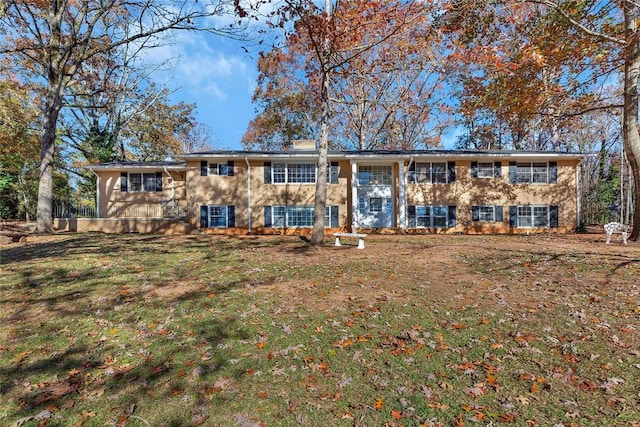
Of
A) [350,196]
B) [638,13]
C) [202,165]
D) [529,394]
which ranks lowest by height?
[529,394]

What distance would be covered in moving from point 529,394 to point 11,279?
9.18 metres

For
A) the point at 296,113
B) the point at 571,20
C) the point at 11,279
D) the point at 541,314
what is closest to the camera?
the point at 541,314

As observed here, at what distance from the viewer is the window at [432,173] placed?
18812 millimetres

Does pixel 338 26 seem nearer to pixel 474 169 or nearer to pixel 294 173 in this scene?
pixel 294 173

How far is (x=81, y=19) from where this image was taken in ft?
44.5

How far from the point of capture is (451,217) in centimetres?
1880

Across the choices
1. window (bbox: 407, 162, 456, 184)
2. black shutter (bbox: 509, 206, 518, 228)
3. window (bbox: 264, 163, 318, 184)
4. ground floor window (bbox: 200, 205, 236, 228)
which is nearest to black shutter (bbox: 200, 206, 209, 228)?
ground floor window (bbox: 200, 205, 236, 228)

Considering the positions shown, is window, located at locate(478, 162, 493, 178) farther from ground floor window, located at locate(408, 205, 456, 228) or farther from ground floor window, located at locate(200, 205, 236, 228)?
ground floor window, located at locate(200, 205, 236, 228)

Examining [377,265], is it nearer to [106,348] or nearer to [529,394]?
Result: [529,394]

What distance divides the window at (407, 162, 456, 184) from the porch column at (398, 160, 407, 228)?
799mm

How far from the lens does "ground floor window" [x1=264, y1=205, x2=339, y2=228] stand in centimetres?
1859

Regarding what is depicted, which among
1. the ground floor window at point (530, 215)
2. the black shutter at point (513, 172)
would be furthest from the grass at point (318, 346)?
the black shutter at point (513, 172)

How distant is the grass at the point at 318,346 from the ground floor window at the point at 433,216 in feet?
36.5

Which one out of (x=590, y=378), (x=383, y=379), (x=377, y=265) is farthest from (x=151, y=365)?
(x=377, y=265)
